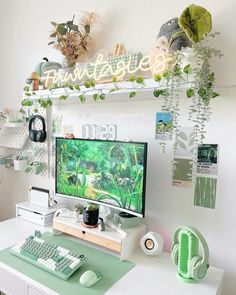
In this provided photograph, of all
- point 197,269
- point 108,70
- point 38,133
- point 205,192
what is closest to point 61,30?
point 108,70

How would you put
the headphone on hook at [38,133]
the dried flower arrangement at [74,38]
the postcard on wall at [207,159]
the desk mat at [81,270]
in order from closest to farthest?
the desk mat at [81,270], the postcard on wall at [207,159], the dried flower arrangement at [74,38], the headphone on hook at [38,133]

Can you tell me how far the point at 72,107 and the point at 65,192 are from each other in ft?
1.95

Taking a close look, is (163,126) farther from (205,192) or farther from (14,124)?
(14,124)

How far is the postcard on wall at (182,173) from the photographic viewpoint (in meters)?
1.28

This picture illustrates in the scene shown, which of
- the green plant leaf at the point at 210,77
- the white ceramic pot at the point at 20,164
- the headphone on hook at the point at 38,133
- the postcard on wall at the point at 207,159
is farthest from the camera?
the white ceramic pot at the point at 20,164

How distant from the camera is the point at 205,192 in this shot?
4.05 feet

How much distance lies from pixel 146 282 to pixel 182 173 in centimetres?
55

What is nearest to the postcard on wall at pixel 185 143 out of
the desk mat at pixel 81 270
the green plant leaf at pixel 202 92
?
the green plant leaf at pixel 202 92

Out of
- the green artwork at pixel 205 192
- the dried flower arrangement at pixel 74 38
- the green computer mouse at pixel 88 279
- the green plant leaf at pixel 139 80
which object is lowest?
the green computer mouse at pixel 88 279

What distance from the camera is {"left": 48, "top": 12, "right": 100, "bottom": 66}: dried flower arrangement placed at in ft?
5.04

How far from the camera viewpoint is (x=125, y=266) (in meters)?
1.16

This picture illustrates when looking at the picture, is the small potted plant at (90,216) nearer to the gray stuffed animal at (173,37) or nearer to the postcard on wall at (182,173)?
the postcard on wall at (182,173)

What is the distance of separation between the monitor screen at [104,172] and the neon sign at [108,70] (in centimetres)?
36

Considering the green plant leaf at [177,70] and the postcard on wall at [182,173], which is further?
the postcard on wall at [182,173]
